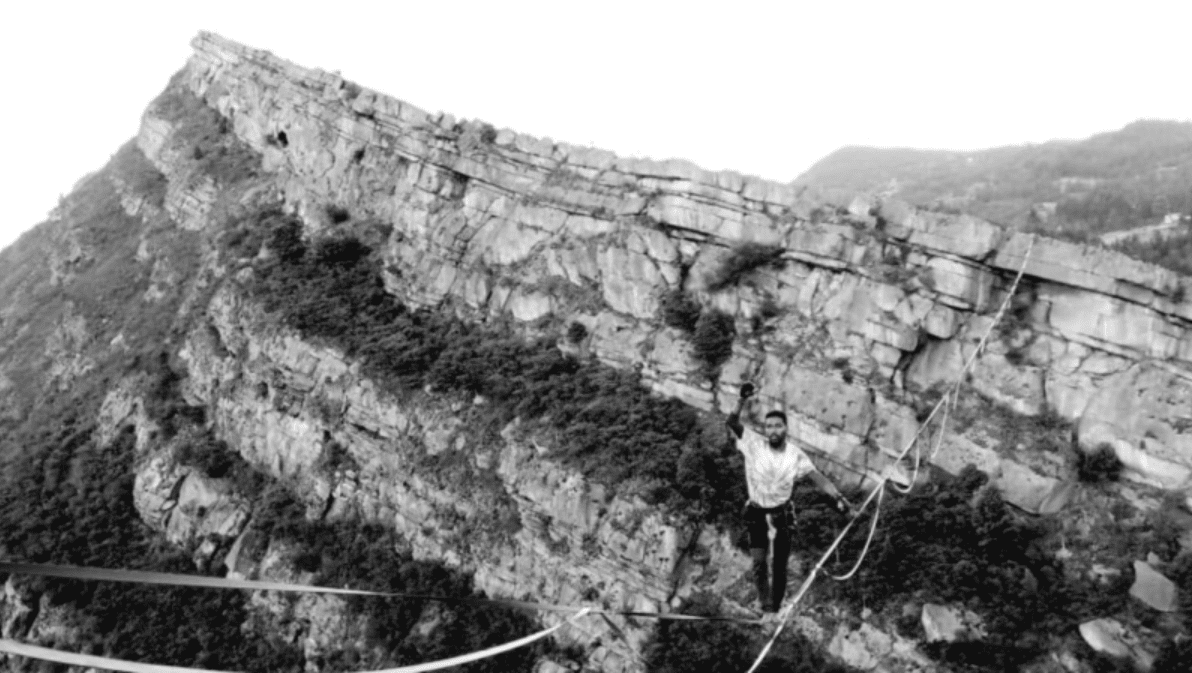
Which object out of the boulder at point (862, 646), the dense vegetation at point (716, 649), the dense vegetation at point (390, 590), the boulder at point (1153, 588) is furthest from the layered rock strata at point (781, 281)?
the dense vegetation at point (390, 590)

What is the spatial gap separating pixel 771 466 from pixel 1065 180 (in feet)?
92.7

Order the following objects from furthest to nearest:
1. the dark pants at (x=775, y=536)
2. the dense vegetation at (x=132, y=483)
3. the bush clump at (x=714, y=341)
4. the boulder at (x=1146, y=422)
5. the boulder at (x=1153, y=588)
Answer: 1. the dense vegetation at (x=132, y=483)
2. the bush clump at (x=714, y=341)
3. the boulder at (x=1146, y=422)
4. the boulder at (x=1153, y=588)
5. the dark pants at (x=775, y=536)

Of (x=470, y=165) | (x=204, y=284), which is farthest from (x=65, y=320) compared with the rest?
(x=470, y=165)

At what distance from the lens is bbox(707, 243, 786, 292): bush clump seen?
22.0m

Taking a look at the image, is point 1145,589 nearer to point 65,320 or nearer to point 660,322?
point 660,322

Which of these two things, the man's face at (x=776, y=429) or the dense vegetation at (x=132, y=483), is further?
the dense vegetation at (x=132, y=483)

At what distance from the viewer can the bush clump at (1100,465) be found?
694 inches

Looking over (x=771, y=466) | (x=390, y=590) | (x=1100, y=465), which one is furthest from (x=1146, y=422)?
(x=390, y=590)

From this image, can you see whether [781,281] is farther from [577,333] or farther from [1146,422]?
[1146,422]

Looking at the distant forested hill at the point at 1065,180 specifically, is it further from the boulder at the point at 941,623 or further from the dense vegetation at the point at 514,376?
the dense vegetation at the point at 514,376

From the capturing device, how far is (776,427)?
433 inches

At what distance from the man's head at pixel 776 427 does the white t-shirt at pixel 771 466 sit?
0.18 meters

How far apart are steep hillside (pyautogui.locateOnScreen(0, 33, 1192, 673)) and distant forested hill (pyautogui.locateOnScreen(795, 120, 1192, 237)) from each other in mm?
4818

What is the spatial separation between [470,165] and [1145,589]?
66.2 ft
